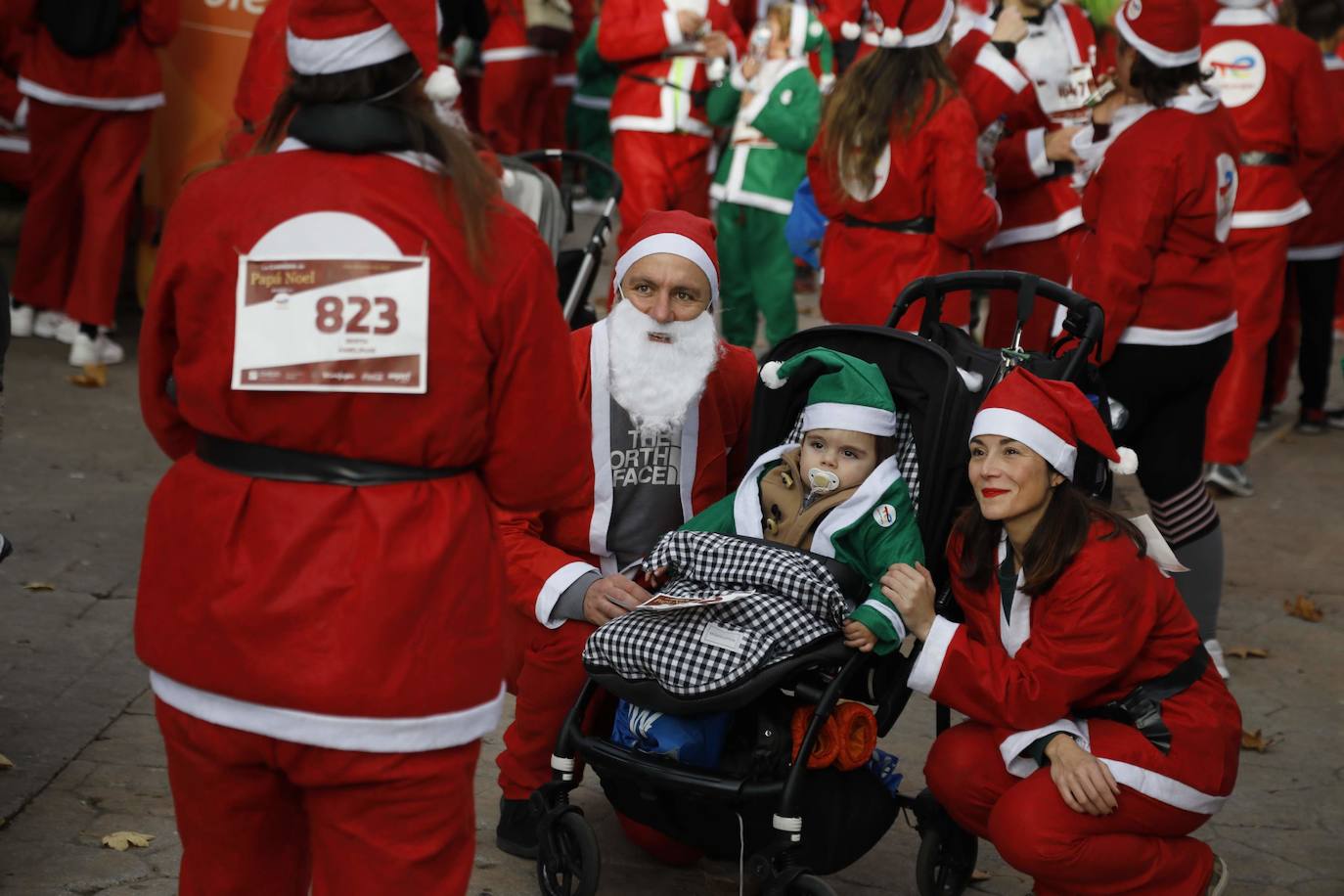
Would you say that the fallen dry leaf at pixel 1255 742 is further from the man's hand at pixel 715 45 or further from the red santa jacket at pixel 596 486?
the man's hand at pixel 715 45

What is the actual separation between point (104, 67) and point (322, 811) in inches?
241

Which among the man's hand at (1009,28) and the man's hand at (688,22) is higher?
the man's hand at (1009,28)

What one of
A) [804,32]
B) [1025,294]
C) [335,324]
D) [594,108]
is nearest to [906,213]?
[1025,294]

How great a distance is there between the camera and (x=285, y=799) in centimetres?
286

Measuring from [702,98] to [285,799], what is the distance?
6278mm

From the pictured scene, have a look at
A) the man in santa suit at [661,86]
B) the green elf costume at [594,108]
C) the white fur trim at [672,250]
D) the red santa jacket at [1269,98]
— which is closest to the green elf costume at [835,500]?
the white fur trim at [672,250]

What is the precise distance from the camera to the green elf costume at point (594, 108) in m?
13.3

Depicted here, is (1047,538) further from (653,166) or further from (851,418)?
(653,166)

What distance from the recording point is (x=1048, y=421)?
386cm

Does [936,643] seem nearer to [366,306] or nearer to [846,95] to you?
[366,306]

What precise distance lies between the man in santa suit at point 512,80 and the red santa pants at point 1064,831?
25.9ft

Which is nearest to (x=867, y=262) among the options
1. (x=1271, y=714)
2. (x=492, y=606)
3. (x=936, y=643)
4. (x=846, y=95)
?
(x=846, y=95)

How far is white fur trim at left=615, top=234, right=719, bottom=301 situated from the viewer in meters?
4.30

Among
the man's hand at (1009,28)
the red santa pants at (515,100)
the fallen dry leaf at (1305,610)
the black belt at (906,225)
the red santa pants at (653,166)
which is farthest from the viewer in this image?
the red santa pants at (515,100)
